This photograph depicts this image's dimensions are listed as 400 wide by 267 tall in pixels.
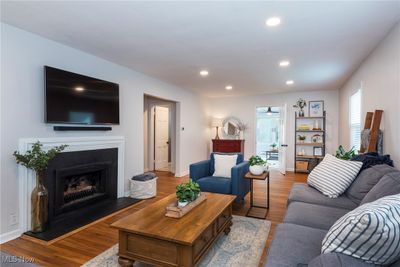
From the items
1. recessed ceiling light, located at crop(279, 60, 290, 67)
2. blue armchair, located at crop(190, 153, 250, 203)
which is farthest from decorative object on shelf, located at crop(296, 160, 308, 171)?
recessed ceiling light, located at crop(279, 60, 290, 67)

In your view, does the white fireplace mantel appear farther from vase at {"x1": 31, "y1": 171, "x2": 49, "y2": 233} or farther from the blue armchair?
the blue armchair

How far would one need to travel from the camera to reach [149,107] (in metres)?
6.80

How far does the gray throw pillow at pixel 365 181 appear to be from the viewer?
6.93 ft

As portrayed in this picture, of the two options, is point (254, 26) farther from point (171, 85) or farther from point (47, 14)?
point (171, 85)

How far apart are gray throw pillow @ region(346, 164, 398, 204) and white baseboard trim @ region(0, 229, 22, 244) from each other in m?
3.71

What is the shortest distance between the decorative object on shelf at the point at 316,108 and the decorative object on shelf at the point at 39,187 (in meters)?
6.37

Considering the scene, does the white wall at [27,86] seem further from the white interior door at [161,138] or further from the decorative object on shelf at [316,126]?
the decorative object on shelf at [316,126]

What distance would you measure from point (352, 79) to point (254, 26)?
3.30 meters

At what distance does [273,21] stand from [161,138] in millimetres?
5327

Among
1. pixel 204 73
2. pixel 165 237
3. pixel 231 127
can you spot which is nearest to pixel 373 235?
pixel 165 237

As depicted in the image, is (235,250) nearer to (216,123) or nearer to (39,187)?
(39,187)

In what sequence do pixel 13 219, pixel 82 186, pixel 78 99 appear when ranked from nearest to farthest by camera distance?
pixel 13 219 < pixel 78 99 < pixel 82 186

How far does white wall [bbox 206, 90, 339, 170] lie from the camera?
636 cm

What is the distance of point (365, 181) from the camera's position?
88.7 inches
